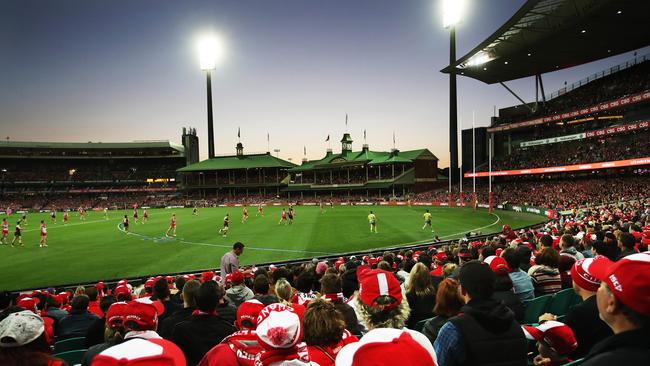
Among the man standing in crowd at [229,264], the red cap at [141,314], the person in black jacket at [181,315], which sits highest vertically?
the red cap at [141,314]

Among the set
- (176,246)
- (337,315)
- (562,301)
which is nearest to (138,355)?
(337,315)

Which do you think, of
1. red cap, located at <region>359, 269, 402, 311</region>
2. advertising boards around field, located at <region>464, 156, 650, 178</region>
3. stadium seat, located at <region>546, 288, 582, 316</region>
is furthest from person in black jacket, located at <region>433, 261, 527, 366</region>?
advertising boards around field, located at <region>464, 156, 650, 178</region>

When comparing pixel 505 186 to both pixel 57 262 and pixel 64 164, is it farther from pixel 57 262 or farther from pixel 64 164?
pixel 64 164

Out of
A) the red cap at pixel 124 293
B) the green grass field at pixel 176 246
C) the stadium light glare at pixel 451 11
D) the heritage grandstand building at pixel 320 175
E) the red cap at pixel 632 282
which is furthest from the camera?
the heritage grandstand building at pixel 320 175

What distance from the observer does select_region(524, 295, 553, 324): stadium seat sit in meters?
5.67

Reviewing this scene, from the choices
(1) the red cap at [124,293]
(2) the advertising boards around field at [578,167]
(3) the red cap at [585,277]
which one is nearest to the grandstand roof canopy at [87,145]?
(2) the advertising boards around field at [578,167]

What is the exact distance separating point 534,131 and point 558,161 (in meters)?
17.6

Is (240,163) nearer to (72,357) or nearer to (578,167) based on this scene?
(578,167)

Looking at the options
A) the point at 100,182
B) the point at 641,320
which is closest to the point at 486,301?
the point at 641,320

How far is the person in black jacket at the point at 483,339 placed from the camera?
2.91m

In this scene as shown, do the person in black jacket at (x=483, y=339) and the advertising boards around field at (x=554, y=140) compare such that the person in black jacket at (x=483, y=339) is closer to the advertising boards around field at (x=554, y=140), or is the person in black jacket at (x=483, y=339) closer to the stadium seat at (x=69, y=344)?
the stadium seat at (x=69, y=344)

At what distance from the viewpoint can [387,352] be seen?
6.65ft

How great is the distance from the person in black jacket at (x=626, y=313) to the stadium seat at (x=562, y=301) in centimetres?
444

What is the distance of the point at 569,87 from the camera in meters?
71.7
